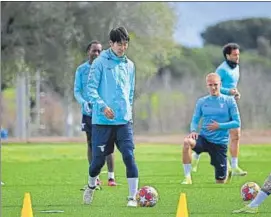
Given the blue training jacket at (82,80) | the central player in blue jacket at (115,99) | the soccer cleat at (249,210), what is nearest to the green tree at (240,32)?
the blue training jacket at (82,80)

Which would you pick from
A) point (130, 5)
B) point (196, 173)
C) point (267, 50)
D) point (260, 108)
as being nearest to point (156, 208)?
point (196, 173)

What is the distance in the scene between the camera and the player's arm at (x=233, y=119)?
13.6m

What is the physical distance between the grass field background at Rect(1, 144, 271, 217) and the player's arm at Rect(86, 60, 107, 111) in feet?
3.68

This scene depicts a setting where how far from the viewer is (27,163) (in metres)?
21.3

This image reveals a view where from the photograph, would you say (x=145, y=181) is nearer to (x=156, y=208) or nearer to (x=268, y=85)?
(x=156, y=208)

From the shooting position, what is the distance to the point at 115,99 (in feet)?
35.0

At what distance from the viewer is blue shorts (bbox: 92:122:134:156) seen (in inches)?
423

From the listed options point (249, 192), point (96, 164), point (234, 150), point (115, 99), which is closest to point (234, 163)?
point (234, 150)

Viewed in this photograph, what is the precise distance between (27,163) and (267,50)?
34.9 metres

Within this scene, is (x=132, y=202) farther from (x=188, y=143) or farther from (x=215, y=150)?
(x=215, y=150)

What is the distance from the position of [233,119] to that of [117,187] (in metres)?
1.83

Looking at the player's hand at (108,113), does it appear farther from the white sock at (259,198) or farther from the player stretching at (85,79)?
the player stretching at (85,79)

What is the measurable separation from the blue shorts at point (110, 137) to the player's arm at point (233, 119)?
9.92 feet

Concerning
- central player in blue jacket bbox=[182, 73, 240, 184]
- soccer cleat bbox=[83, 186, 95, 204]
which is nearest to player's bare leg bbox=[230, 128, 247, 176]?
central player in blue jacket bbox=[182, 73, 240, 184]
